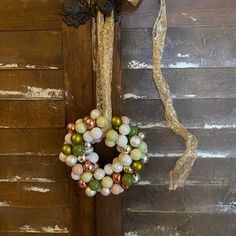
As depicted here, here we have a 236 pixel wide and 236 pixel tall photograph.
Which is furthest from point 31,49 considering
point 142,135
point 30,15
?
point 142,135

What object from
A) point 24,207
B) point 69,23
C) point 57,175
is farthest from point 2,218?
point 69,23

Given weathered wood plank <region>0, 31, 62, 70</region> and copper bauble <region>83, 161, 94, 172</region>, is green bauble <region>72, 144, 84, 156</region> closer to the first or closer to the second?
copper bauble <region>83, 161, 94, 172</region>

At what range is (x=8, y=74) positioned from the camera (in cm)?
96

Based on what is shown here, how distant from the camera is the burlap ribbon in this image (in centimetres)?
86

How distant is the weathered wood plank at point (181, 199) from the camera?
95 cm

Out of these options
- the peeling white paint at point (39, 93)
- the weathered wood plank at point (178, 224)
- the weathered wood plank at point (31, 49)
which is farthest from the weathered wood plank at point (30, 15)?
the weathered wood plank at point (178, 224)

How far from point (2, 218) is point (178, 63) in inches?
20.4

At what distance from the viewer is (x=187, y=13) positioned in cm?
89

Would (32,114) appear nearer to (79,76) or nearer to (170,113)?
(79,76)

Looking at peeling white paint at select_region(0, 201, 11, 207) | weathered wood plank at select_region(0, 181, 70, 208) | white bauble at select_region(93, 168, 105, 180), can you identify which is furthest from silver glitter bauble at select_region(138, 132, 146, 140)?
peeling white paint at select_region(0, 201, 11, 207)

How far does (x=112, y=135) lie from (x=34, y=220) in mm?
301

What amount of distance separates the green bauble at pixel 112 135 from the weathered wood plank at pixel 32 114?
14 centimetres

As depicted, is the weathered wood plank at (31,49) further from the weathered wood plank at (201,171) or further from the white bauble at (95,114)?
the weathered wood plank at (201,171)

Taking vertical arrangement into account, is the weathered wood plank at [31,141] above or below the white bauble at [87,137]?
below
